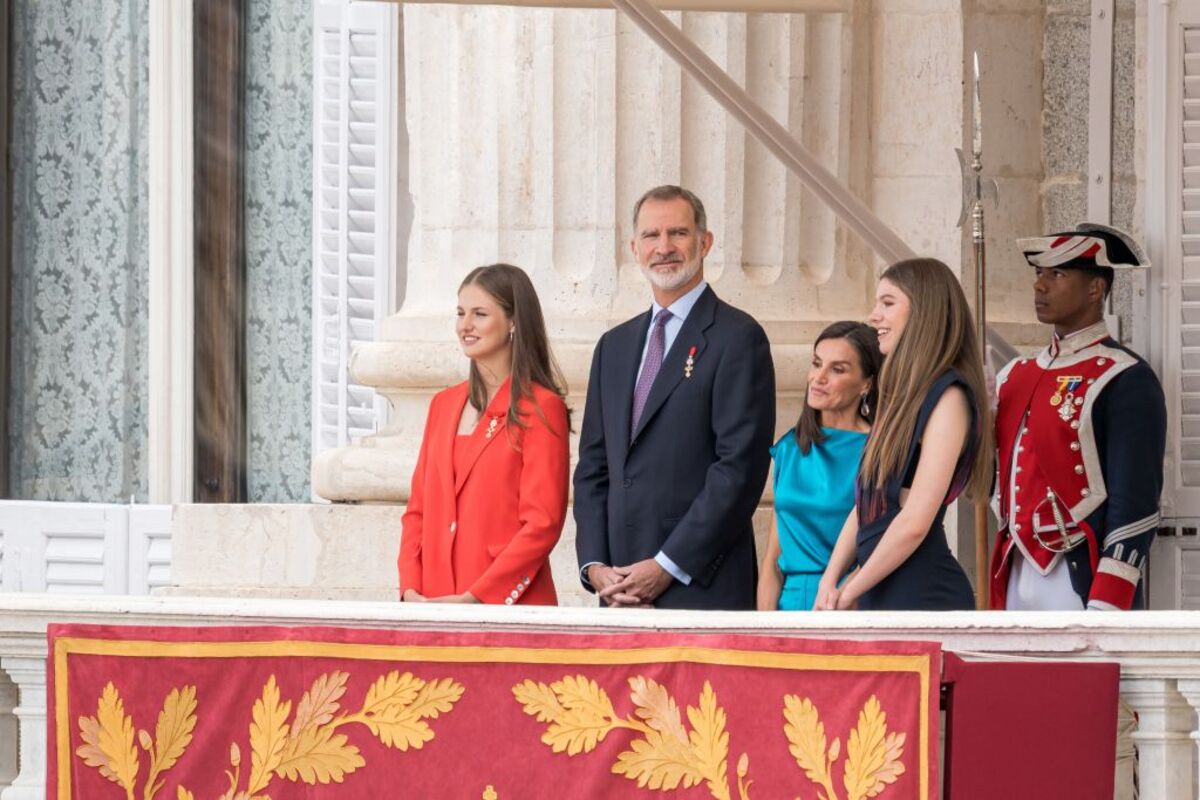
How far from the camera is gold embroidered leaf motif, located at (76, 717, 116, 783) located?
411cm

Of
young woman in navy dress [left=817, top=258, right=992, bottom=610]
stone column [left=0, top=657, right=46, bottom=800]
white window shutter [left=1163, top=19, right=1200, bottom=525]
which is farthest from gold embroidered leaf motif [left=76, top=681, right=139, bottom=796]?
white window shutter [left=1163, top=19, right=1200, bottom=525]

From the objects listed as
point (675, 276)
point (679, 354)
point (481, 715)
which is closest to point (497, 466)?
point (679, 354)

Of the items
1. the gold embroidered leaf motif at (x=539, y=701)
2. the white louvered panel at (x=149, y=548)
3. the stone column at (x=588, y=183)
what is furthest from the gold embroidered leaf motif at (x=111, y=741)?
the white louvered panel at (x=149, y=548)

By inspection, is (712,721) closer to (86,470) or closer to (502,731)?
(502,731)

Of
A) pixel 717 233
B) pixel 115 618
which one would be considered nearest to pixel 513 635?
pixel 115 618

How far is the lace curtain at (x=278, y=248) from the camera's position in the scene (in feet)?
27.6

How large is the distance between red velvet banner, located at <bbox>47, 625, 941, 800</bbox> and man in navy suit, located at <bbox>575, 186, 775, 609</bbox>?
0.88m

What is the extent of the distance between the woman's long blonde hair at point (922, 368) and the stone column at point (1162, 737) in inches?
35.9

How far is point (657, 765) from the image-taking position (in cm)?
389

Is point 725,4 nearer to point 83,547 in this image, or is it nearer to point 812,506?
point 812,506

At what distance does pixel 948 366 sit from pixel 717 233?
1732mm

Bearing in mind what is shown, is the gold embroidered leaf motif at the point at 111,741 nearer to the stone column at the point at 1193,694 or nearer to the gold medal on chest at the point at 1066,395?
the stone column at the point at 1193,694

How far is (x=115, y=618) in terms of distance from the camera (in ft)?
13.7

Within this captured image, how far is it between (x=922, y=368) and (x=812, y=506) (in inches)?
23.1
